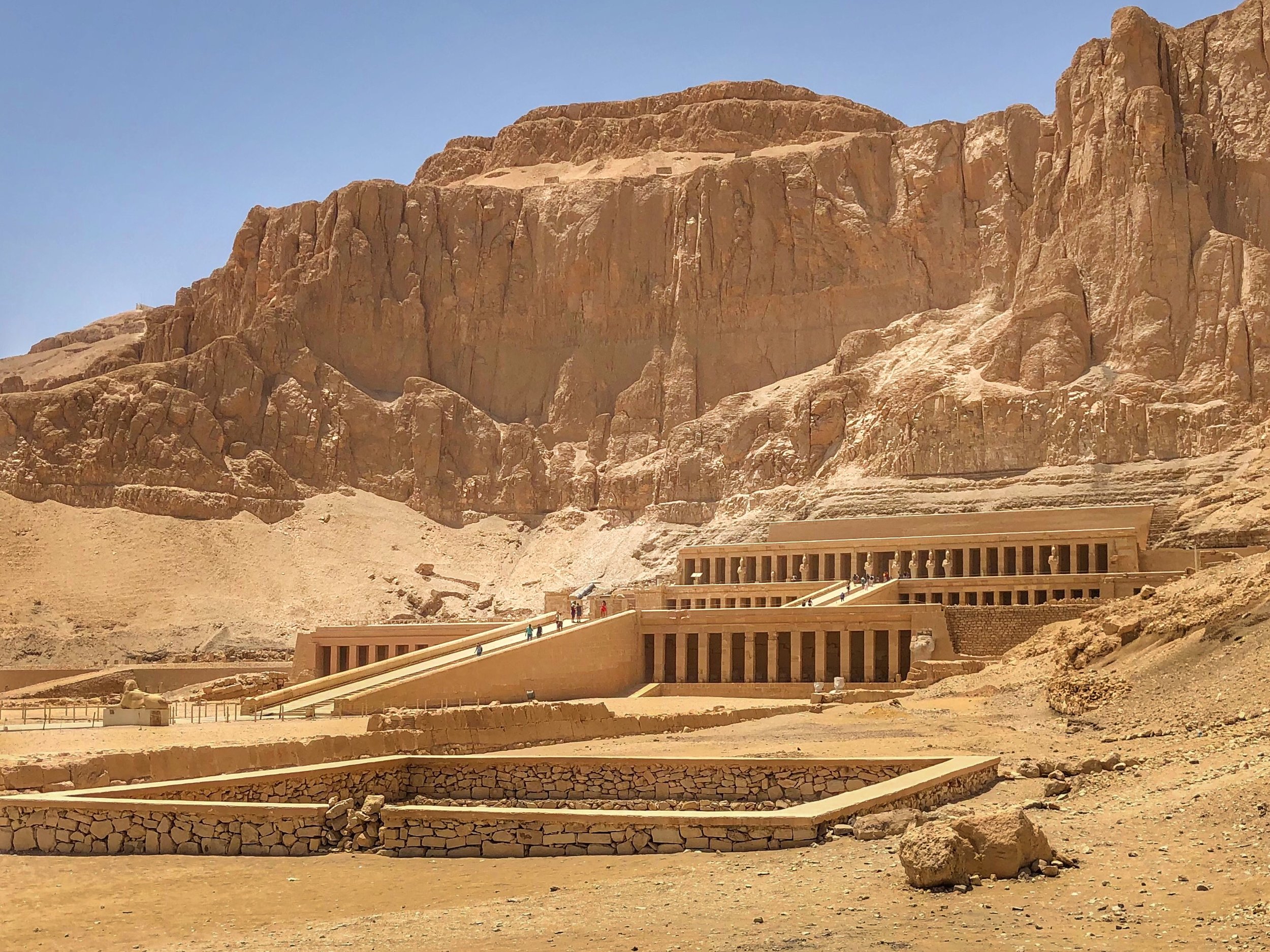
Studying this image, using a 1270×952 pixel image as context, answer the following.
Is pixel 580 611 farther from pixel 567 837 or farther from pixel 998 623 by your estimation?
pixel 567 837

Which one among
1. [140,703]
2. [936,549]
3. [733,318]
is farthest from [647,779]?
[733,318]

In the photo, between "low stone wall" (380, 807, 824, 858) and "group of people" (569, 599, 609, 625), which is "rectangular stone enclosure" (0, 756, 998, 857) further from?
"group of people" (569, 599, 609, 625)

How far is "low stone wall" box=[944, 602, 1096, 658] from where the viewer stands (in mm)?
42750

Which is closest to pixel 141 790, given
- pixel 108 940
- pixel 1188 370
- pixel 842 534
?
pixel 108 940

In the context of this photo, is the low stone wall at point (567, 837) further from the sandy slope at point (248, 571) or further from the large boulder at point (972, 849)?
the sandy slope at point (248, 571)

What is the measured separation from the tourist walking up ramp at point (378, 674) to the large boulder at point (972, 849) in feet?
79.7

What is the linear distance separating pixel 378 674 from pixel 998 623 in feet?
60.4

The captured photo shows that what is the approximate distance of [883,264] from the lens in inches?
3652

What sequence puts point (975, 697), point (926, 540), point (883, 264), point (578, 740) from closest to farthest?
point (578, 740) → point (975, 697) → point (926, 540) → point (883, 264)

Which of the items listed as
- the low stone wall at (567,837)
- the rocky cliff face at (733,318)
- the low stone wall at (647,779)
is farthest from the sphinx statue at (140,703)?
the rocky cliff face at (733,318)

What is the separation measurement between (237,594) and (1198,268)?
2053 inches

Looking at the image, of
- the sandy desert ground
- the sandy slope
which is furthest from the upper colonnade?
the sandy desert ground

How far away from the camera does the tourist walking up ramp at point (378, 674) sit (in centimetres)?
3647

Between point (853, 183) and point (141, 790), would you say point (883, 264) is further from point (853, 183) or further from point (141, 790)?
point (141, 790)
